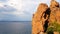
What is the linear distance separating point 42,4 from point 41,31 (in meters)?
7.48

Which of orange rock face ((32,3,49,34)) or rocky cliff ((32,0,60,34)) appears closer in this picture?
rocky cliff ((32,0,60,34))

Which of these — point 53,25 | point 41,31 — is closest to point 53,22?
point 53,25

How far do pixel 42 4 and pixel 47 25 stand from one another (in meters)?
5.96

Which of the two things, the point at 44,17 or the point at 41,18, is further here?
the point at 41,18

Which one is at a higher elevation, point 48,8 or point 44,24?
point 48,8

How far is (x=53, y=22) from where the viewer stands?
178 feet

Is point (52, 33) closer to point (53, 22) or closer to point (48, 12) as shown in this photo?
point (53, 22)

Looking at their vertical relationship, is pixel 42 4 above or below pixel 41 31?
above

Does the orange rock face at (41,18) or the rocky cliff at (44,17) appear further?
the orange rock face at (41,18)

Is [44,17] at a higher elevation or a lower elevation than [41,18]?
higher

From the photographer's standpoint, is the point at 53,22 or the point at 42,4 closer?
the point at 53,22

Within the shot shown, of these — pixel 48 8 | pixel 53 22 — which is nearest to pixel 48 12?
pixel 48 8

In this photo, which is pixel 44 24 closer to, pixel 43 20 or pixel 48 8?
pixel 43 20

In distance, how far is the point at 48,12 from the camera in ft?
193
